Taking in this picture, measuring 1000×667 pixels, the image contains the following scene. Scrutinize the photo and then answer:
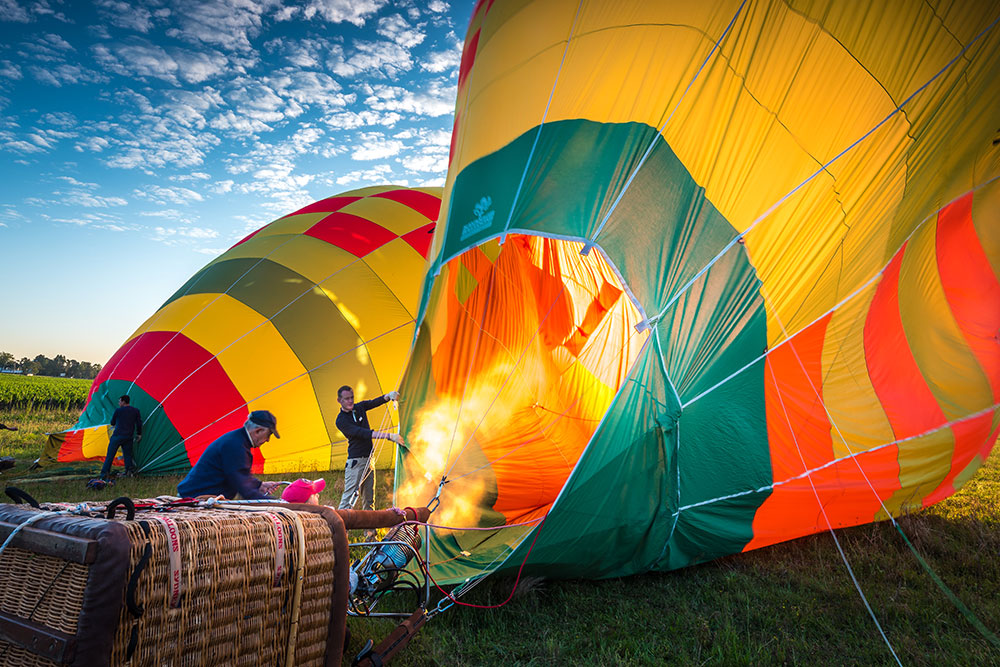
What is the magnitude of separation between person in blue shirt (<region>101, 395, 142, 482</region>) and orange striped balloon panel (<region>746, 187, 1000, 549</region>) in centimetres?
571

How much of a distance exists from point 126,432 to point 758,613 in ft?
19.2

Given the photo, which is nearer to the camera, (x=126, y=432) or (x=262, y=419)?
(x=262, y=419)

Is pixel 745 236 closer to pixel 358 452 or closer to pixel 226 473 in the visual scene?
pixel 226 473

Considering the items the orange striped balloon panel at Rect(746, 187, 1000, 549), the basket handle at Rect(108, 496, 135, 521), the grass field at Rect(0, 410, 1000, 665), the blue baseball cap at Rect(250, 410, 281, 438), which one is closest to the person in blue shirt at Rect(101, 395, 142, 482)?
the blue baseball cap at Rect(250, 410, 281, 438)

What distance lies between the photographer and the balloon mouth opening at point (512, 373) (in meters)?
3.70

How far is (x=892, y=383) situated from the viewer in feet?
10.7

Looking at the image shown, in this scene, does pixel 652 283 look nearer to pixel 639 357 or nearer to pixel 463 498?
pixel 639 357

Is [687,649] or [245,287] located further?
[245,287]

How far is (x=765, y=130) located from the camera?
264 cm

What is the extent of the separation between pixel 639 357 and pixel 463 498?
1564mm

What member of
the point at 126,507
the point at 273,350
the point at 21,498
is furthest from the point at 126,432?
the point at 126,507

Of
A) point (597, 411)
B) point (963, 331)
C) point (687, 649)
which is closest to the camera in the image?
point (687, 649)

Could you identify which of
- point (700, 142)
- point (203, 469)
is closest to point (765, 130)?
point (700, 142)

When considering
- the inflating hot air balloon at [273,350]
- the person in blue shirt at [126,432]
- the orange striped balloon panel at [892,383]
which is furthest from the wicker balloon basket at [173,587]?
the person in blue shirt at [126,432]
